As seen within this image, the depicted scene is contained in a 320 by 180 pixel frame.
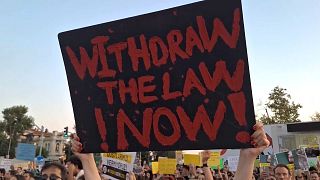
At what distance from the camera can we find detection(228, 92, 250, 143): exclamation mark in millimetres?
2568

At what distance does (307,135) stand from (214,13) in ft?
98.1

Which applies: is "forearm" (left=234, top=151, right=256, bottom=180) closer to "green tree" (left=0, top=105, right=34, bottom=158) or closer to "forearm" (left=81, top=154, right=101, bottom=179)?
"forearm" (left=81, top=154, right=101, bottom=179)

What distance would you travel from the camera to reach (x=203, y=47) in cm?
278

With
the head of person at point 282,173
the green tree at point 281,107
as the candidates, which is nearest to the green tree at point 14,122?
the green tree at point 281,107

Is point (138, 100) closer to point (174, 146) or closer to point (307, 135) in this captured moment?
point (174, 146)

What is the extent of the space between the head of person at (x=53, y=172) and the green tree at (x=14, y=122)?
74.2 metres

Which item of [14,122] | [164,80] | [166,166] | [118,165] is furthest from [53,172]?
[14,122]

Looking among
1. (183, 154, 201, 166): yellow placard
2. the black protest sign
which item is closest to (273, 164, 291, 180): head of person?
the black protest sign

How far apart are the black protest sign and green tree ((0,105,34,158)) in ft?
245

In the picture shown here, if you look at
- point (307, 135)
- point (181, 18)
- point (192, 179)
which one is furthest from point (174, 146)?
point (307, 135)

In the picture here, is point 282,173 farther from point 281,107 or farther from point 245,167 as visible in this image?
point 281,107

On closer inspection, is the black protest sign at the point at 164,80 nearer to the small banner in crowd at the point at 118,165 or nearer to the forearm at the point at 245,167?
the forearm at the point at 245,167

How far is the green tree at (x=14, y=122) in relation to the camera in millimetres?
74162

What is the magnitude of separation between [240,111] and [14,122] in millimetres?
78574
